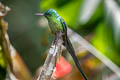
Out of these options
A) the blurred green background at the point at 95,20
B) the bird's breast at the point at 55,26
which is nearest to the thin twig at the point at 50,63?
the bird's breast at the point at 55,26

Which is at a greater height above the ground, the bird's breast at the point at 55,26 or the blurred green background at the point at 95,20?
the bird's breast at the point at 55,26

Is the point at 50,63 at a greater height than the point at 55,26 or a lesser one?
lesser

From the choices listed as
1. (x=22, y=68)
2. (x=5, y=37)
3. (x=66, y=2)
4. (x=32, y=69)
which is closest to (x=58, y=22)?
(x=5, y=37)

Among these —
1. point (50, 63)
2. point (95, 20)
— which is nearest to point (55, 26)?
point (50, 63)

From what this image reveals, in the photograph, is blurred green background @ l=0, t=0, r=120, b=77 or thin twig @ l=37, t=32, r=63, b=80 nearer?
thin twig @ l=37, t=32, r=63, b=80

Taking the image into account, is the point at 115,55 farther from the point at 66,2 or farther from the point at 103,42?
the point at 66,2

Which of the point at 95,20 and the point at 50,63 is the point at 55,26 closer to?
the point at 50,63

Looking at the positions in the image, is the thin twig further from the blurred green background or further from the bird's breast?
the blurred green background

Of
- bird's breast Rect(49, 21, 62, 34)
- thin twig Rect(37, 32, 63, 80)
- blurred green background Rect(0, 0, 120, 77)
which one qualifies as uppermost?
bird's breast Rect(49, 21, 62, 34)

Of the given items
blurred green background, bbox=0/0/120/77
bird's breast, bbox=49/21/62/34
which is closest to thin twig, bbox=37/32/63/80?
bird's breast, bbox=49/21/62/34

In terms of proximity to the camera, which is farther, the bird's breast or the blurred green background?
the blurred green background

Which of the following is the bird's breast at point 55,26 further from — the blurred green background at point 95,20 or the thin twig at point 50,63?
the blurred green background at point 95,20

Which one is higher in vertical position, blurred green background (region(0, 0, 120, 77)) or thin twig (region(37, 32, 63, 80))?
thin twig (region(37, 32, 63, 80))
